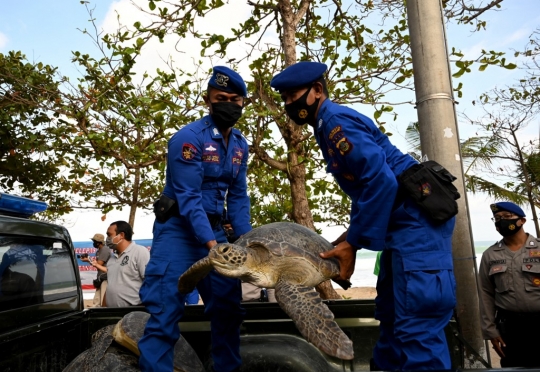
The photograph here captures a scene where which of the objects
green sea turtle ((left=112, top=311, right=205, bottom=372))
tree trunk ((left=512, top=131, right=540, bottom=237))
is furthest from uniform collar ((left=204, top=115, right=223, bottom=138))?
tree trunk ((left=512, top=131, right=540, bottom=237))

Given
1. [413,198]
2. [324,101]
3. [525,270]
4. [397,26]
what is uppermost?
[397,26]

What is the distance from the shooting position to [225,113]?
2605mm

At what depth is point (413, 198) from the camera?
1.88 m

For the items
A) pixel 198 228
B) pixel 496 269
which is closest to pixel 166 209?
pixel 198 228

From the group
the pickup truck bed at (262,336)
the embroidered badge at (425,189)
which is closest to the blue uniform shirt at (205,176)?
the pickup truck bed at (262,336)

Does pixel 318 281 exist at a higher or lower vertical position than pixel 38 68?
lower

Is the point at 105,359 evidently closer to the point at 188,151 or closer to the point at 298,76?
the point at 188,151

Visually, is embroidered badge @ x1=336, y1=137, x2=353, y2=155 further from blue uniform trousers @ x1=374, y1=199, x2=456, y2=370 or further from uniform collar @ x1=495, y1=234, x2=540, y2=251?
uniform collar @ x1=495, y1=234, x2=540, y2=251

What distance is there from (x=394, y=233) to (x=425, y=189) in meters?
0.23

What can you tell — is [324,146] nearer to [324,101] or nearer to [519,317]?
[324,101]

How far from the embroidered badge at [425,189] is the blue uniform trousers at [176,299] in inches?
47.1

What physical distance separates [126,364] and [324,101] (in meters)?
1.71

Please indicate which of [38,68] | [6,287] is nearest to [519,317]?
[6,287]

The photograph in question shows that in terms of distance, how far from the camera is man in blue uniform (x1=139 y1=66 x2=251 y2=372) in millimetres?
2268
